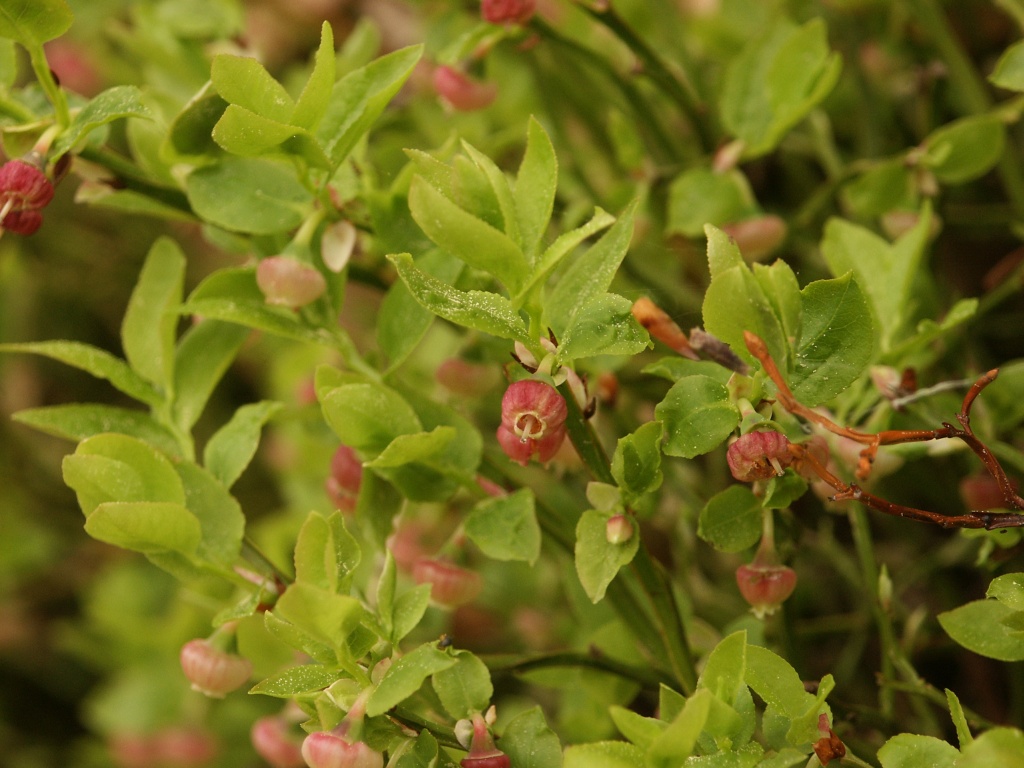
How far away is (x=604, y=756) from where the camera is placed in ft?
1.30

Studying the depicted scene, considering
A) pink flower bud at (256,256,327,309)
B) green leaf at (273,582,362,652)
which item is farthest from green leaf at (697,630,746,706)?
pink flower bud at (256,256,327,309)

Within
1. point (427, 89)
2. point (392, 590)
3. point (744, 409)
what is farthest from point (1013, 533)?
point (427, 89)

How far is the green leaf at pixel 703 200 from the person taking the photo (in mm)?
632

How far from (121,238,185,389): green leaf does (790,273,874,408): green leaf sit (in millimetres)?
334

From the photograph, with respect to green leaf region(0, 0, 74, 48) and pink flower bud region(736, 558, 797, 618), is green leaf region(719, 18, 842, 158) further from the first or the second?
green leaf region(0, 0, 74, 48)

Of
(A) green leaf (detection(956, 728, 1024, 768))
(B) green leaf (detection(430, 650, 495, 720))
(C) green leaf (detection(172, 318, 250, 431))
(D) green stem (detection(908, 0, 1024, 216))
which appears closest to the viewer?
(A) green leaf (detection(956, 728, 1024, 768))

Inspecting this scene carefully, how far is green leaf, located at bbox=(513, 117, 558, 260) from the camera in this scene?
428 mm

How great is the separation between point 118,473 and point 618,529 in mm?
226

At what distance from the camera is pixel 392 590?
45 cm

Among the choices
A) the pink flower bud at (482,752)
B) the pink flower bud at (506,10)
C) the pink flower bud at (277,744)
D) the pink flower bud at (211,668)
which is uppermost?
the pink flower bud at (506,10)

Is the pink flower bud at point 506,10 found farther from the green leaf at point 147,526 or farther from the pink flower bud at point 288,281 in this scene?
the green leaf at point 147,526

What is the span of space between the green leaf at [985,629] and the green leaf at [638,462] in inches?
5.8

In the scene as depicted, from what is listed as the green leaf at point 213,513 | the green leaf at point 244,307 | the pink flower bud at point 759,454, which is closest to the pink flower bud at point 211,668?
the green leaf at point 213,513

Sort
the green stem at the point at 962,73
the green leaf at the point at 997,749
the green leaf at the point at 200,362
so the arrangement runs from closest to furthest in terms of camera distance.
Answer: the green leaf at the point at 997,749 → the green leaf at the point at 200,362 → the green stem at the point at 962,73
